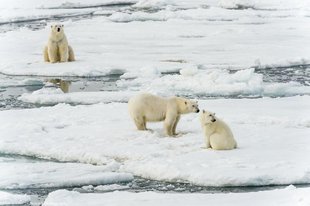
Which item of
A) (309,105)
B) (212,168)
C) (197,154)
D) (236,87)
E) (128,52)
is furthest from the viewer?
(128,52)

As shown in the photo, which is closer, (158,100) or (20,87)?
(158,100)

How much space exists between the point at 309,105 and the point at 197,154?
3556 mm

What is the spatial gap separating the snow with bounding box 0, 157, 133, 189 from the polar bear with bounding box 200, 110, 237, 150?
115 centimetres

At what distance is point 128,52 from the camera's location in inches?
664

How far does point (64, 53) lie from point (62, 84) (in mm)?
1917

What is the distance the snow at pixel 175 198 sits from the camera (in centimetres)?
596

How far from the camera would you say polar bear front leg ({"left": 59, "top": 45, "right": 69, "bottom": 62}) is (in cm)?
1493

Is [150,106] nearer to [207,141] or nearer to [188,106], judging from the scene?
[188,106]

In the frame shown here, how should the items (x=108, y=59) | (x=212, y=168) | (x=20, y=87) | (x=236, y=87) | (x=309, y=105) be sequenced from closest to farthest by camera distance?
(x=212, y=168)
(x=309, y=105)
(x=236, y=87)
(x=20, y=87)
(x=108, y=59)

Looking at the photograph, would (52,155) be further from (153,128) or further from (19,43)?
(19,43)

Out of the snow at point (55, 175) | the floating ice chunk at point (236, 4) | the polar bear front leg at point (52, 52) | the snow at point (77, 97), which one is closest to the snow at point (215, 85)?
the snow at point (77, 97)

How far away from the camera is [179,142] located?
27.2ft

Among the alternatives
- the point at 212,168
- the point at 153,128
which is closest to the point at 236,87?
the point at 153,128

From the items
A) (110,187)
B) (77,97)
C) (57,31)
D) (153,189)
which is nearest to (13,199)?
(110,187)
